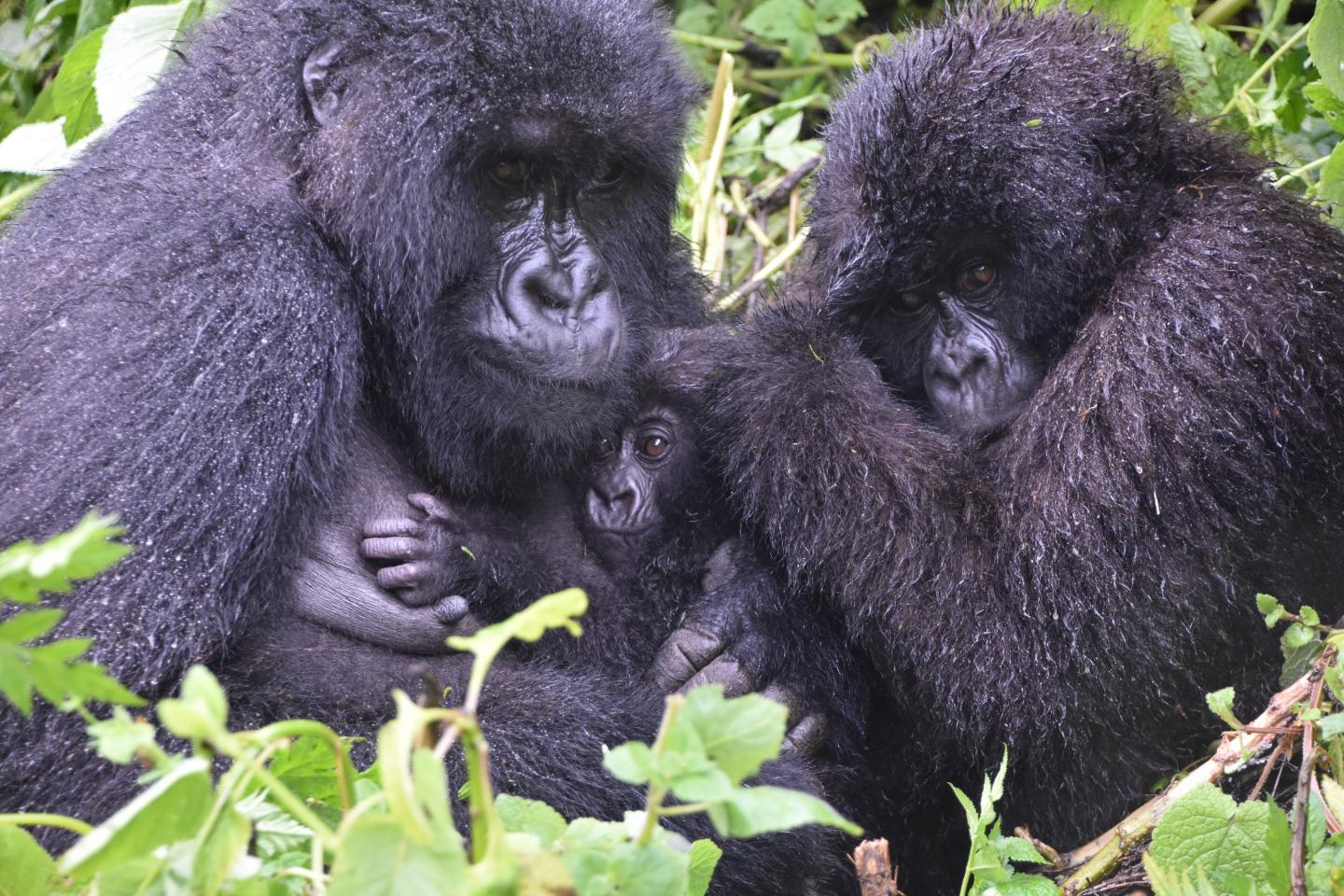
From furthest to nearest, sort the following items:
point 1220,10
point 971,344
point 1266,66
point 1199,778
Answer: point 1220,10 < point 1266,66 < point 971,344 < point 1199,778

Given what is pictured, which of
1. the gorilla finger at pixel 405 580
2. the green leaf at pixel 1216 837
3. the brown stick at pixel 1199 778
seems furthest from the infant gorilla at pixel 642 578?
the green leaf at pixel 1216 837

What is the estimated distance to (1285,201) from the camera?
126 inches

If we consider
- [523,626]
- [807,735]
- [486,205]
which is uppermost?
[523,626]

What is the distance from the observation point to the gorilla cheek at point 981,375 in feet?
10.9

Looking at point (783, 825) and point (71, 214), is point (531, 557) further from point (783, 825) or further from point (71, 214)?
point (783, 825)

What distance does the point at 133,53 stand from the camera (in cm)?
414

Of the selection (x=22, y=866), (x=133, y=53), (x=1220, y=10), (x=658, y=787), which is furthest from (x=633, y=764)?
(x=1220, y=10)

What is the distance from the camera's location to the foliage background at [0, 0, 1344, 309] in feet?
13.4

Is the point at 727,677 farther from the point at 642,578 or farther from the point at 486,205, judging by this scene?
the point at 486,205

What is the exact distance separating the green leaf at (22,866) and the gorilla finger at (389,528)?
4.45ft

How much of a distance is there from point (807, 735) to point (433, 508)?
1003 millimetres

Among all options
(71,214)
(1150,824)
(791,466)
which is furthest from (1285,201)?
(71,214)

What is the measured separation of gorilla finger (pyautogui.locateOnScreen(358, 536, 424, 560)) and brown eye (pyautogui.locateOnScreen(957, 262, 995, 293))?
55.5 inches

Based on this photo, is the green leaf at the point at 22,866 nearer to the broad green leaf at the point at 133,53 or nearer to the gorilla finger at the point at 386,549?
the gorilla finger at the point at 386,549
